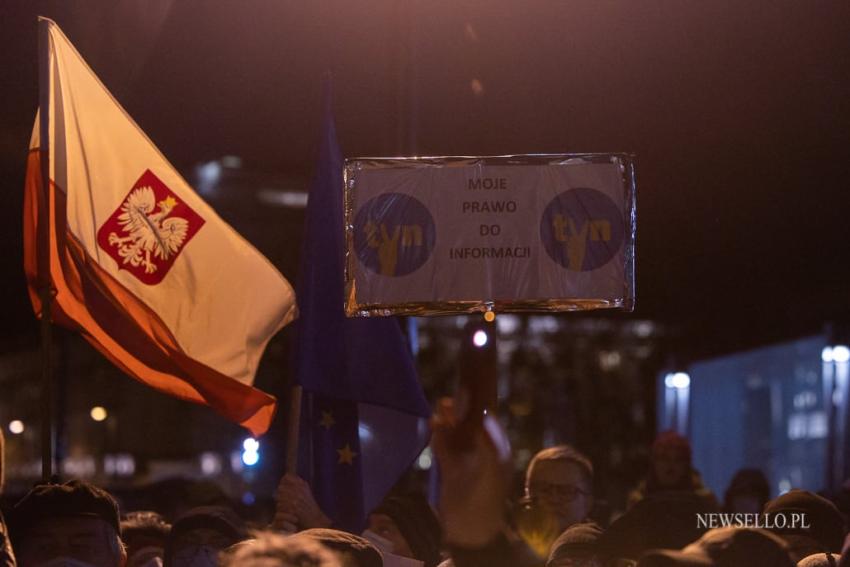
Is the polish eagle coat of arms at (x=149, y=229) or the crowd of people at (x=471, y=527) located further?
the polish eagle coat of arms at (x=149, y=229)

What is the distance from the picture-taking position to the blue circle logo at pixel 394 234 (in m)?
5.53

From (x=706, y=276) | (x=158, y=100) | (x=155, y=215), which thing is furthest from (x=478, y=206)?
(x=706, y=276)

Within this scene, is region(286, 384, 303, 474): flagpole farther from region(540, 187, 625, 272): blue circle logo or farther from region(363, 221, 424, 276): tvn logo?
region(540, 187, 625, 272): blue circle logo

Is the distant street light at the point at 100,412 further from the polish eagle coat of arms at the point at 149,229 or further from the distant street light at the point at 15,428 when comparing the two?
the polish eagle coat of arms at the point at 149,229

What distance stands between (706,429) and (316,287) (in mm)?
17246

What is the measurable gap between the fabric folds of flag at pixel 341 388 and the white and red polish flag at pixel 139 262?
290 mm

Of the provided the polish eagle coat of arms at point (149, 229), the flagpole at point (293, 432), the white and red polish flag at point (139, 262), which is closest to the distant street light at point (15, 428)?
the white and red polish flag at point (139, 262)

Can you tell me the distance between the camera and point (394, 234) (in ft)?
18.3

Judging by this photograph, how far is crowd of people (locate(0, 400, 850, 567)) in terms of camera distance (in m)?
3.15

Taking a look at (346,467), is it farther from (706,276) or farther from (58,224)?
(706,276)

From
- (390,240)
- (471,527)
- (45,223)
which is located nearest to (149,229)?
(45,223)

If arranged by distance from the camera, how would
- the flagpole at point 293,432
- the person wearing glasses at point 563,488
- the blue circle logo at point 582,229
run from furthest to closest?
the person wearing glasses at point 563,488 → the flagpole at point 293,432 → the blue circle logo at point 582,229

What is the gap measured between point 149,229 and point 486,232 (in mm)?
1966

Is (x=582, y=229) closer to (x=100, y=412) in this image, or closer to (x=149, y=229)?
(x=149, y=229)
